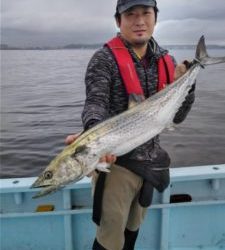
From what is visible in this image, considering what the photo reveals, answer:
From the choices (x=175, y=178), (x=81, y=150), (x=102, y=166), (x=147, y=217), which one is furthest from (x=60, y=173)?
(x=147, y=217)

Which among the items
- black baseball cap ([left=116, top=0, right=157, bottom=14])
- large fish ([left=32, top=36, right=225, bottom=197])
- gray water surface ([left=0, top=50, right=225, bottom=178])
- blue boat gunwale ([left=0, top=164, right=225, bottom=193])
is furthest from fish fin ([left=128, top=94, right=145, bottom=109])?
gray water surface ([left=0, top=50, right=225, bottom=178])

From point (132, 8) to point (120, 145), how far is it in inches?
55.9

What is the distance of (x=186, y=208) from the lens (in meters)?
5.18

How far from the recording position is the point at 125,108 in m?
3.82

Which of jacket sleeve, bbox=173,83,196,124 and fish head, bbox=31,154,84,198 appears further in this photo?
jacket sleeve, bbox=173,83,196,124

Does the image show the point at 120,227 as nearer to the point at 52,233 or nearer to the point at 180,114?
the point at 180,114

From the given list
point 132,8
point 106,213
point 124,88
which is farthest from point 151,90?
point 106,213

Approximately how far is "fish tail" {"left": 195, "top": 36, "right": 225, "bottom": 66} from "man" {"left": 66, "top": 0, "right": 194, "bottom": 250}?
0.67ft

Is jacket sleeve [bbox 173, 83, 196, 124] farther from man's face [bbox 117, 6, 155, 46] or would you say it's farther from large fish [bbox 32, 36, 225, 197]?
man's face [bbox 117, 6, 155, 46]

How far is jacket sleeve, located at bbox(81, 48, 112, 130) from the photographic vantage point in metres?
3.40

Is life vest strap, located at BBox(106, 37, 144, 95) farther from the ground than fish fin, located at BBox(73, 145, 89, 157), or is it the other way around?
life vest strap, located at BBox(106, 37, 144, 95)

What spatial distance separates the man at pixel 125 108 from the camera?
367cm

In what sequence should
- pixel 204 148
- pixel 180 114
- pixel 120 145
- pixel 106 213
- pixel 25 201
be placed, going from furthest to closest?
pixel 204 148
pixel 25 201
pixel 180 114
pixel 106 213
pixel 120 145

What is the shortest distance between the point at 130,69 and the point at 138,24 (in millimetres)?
467
